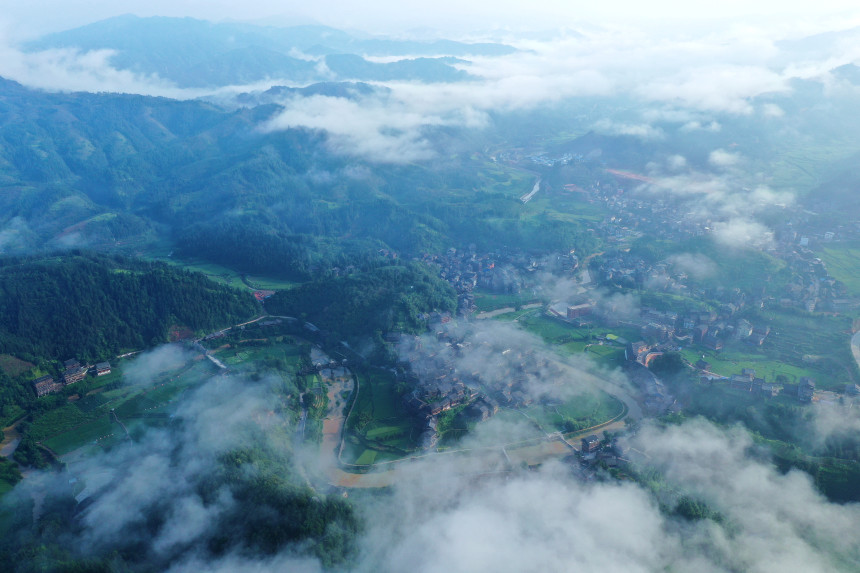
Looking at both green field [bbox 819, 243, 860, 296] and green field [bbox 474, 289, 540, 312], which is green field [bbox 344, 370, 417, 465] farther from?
green field [bbox 819, 243, 860, 296]

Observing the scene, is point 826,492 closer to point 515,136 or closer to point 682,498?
point 682,498

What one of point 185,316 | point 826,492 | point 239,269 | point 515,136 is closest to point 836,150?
point 515,136

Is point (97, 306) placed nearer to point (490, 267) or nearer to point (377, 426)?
point (377, 426)

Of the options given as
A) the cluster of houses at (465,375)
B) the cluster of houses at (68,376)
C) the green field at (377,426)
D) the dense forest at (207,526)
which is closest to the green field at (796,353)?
the cluster of houses at (465,375)

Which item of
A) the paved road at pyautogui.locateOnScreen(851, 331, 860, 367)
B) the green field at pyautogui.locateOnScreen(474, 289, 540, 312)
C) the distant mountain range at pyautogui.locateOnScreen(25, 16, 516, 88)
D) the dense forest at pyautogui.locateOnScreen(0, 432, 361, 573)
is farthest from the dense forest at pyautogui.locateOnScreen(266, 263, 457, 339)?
the distant mountain range at pyautogui.locateOnScreen(25, 16, 516, 88)

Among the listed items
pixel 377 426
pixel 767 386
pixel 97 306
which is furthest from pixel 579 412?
pixel 97 306
